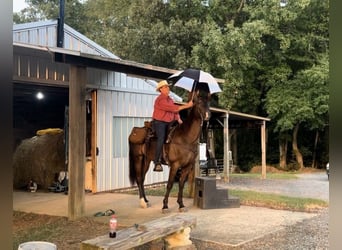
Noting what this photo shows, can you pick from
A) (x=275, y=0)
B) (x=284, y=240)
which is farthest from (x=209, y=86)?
(x=275, y=0)

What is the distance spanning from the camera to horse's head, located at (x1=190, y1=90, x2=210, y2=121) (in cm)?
648

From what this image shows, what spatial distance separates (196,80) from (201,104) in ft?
1.64

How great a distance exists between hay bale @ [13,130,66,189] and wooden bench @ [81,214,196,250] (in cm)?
593

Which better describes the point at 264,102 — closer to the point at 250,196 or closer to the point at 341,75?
the point at 250,196

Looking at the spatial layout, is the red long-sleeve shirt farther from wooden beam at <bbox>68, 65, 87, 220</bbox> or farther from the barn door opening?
the barn door opening

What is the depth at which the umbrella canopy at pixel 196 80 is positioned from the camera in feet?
22.1

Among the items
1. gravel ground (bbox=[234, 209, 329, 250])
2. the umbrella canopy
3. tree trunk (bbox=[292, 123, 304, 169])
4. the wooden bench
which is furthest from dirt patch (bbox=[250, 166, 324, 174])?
the wooden bench

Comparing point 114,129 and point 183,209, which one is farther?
point 114,129

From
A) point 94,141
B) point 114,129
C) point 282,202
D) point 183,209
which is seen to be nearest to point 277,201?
point 282,202

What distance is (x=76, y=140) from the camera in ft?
19.9

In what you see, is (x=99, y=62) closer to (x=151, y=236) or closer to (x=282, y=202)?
(x=151, y=236)

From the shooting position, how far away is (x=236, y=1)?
58.1ft

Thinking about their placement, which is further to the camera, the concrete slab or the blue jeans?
the blue jeans

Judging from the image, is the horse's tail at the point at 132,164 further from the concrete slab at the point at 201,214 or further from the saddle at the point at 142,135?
the concrete slab at the point at 201,214
